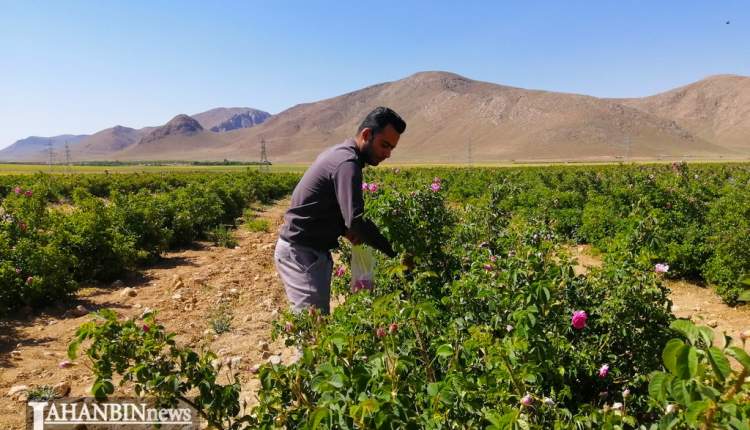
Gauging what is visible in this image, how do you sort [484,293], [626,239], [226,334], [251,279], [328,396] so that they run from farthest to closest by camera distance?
[251,279]
[226,334]
[626,239]
[484,293]
[328,396]

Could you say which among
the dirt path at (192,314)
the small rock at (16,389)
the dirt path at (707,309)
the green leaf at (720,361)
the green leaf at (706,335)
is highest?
the green leaf at (706,335)

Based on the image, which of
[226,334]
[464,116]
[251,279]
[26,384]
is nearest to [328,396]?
[26,384]

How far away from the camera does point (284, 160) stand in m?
151

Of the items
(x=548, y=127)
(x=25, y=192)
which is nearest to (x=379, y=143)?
(x=25, y=192)

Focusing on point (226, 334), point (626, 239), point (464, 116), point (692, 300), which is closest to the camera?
point (626, 239)

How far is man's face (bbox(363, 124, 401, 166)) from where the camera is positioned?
3064 mm

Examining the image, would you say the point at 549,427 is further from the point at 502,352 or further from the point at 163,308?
the point at 163,308

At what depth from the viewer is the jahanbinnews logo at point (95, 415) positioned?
3158 millimetres

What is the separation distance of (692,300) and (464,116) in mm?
142350

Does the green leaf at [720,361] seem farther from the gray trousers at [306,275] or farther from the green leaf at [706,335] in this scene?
the gray trousers at [306,275]

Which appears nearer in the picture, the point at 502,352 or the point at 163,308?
the point at 502,352

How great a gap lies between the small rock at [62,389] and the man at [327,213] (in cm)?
235

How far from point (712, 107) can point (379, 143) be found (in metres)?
180

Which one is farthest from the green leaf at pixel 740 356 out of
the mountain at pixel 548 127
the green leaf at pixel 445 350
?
the mountain at pixel 548 127
